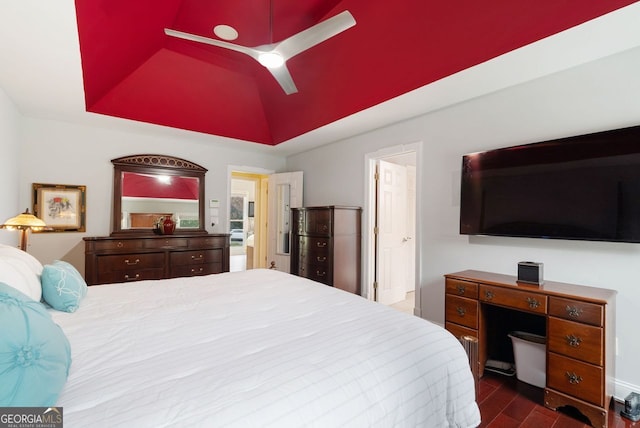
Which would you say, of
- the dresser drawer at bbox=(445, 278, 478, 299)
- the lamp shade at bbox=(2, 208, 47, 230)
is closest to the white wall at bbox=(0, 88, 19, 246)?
the lamp shade at bbox=(2, 208, 47, 230)

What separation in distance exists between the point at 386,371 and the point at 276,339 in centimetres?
47

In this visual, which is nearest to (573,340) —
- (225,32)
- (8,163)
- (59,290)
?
(59,290)

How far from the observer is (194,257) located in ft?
13.4

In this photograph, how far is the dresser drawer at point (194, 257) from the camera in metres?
3.96

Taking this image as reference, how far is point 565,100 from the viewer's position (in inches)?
91.3

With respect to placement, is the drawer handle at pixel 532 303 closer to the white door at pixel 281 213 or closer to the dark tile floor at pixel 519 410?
the dark tile floor at pixel 519 410

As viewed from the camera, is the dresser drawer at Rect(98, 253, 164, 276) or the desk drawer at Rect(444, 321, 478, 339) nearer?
the desk drawer at Rect(444, 321, 478, 339)

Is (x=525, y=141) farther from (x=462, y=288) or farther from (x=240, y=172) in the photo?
(x=240, y=172)

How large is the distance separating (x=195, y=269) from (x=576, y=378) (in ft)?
13.4

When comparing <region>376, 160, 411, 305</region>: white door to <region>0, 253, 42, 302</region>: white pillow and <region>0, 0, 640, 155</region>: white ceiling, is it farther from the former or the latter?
<region>0, 253, 42, 302</region>: white pillow

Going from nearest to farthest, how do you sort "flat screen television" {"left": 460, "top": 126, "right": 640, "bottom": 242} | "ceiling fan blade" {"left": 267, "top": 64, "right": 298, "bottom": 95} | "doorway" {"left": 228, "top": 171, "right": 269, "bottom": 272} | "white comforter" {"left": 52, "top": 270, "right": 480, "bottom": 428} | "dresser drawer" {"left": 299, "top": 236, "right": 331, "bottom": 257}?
"white comforter" {"left": 52, "top": 270, "right": 480, "bottom": 428}, "flat screen television" {"left": 460, "top": 126, "right": 640, "bottom": 242}, "ceiling fan blade" {"left": 267, "top": 64, "right": 298, "bottom": 95}, "dresser drawer" {"left": 299, "top": 236, "right": 331, "bottom": 257}, "doorway" {"left": 228, "top": 171, "right": 269, "bottom": 272}

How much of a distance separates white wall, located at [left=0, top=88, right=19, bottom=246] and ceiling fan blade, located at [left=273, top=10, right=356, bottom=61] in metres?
2.89

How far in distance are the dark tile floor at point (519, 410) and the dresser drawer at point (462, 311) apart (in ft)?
1.52

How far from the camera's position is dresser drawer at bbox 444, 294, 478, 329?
7.71ft
